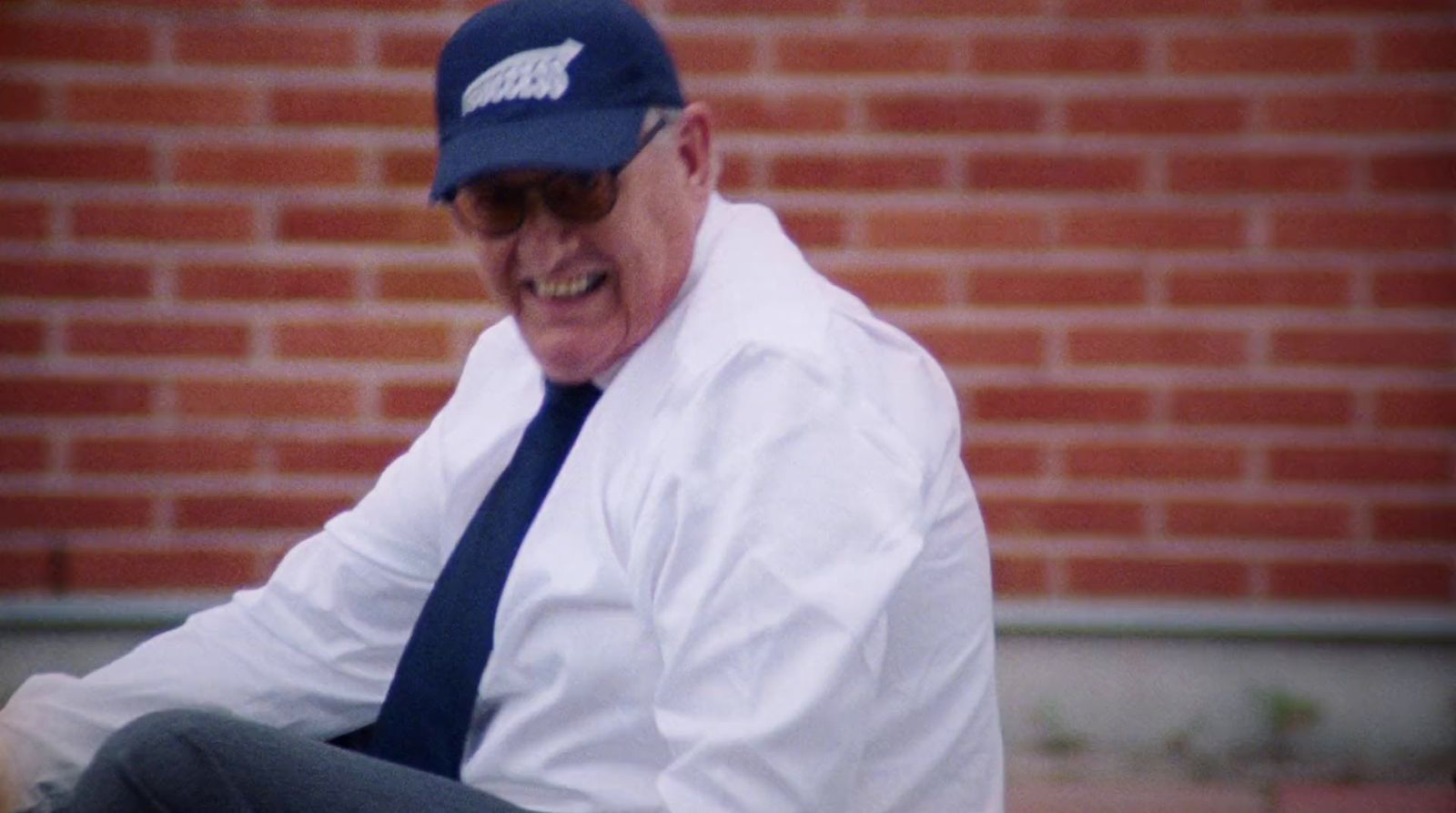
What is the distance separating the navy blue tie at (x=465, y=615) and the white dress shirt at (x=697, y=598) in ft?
0.10

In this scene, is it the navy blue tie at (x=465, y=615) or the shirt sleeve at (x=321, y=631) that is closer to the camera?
the navy blue tie at (x=465, y=615)

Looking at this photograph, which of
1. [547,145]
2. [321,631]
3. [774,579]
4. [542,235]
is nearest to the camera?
[774,579]

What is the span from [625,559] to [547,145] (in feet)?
1.41

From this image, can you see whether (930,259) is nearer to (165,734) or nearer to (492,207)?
(492,207)

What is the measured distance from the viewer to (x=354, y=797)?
1885mm

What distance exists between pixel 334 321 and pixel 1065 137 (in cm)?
159

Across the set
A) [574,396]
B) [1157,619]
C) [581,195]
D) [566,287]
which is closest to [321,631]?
A: [574,396]

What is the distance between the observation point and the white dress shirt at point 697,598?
5.81 feet

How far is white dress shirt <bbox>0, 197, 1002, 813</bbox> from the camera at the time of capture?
5.81 feet

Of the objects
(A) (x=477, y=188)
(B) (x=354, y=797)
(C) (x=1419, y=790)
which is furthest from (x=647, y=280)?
(C) (x=1419, y=790)

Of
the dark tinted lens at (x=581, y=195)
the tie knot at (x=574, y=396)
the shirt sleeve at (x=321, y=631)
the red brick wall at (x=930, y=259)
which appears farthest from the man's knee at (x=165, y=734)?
the red brick wall at (x=930, y=259)

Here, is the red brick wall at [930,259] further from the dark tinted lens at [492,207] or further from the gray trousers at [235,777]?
the gray trousers at [235,777]

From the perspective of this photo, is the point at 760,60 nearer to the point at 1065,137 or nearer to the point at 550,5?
the point at 1065,137

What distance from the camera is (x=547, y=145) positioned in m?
1.98
